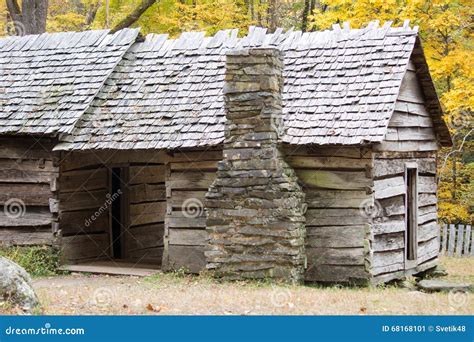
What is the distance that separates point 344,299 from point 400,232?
3.95 meters

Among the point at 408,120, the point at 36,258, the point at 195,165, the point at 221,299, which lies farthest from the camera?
the point at 36,258

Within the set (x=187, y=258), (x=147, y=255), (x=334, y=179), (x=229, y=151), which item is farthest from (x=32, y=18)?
(x=334, y=179)

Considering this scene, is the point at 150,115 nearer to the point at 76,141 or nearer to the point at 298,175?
the point at 76,141

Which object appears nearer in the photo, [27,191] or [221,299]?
[221,299]

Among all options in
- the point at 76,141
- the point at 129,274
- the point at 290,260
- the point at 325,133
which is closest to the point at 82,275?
the point at 129,274

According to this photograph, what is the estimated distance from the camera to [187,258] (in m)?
15.0

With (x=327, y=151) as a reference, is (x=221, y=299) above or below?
below

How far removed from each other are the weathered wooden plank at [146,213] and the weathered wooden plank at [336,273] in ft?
16.2

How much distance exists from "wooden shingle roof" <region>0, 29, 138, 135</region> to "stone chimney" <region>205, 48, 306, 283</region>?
11.0 feet

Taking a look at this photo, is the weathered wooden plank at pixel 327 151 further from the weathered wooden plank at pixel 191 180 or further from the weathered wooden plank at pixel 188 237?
the weathered wooden plank at pixel 188 237

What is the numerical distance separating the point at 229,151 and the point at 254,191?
2.74 ft

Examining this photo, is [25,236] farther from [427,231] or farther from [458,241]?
[458,241]

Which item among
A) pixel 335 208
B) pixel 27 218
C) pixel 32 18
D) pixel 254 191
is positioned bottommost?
pixel 27 218

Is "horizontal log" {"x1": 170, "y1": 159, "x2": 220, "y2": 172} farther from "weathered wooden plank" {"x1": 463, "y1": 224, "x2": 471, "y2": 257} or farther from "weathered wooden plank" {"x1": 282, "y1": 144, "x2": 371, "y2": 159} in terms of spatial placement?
"weathered wooden plank" {"x1": 463, "y1": 224, "x2": 471, "y2": 257}
